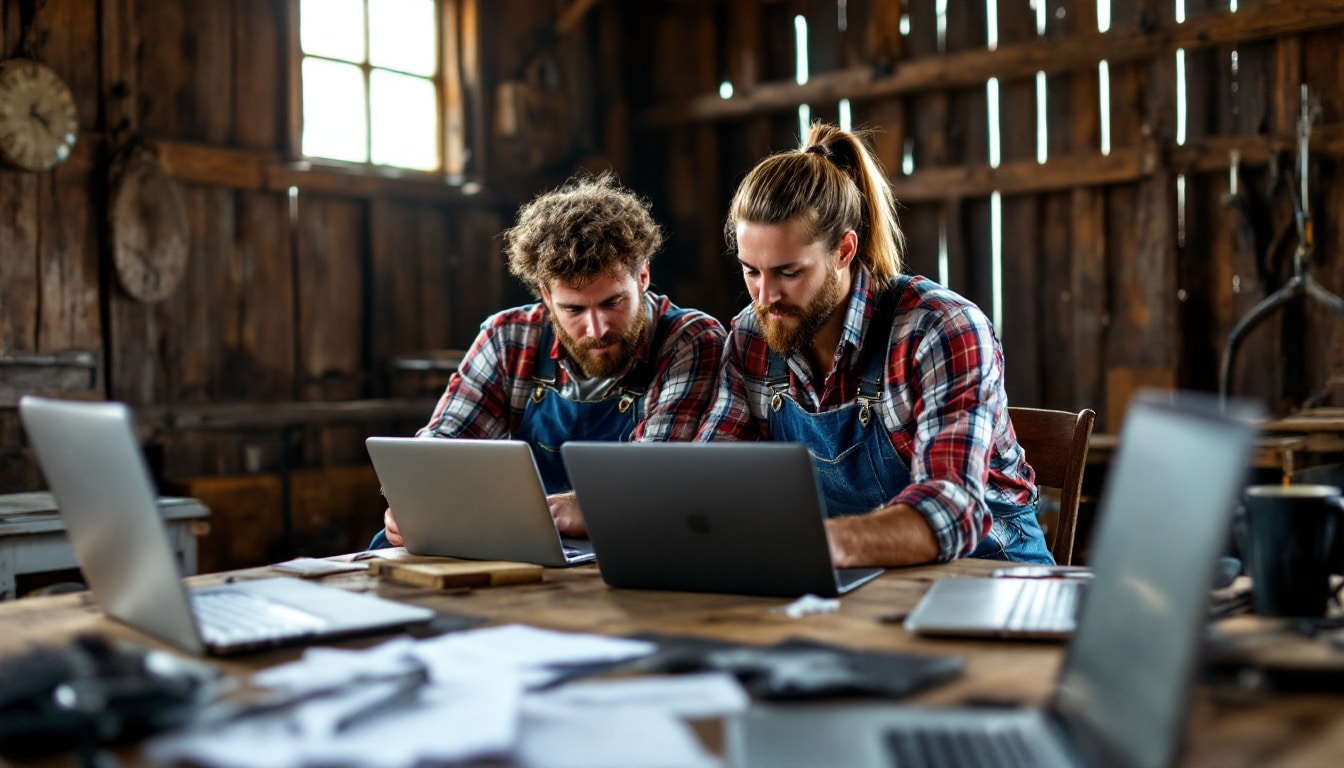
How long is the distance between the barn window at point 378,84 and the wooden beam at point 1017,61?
3.62 ft

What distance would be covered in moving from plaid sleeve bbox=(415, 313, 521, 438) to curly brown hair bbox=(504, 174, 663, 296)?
174mm

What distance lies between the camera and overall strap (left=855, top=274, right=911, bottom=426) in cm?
235

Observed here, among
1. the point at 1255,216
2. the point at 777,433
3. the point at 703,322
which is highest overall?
the point at 1255,216

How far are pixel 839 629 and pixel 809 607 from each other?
0.12 metres

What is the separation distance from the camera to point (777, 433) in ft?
8.27

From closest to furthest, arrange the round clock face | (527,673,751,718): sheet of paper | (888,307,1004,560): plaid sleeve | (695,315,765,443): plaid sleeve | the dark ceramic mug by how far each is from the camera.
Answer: (527,673,751,718): sheet of paper
the dark ceramic mug
(888,307,1004,560): plaid sleeve
(695,315,765,443): plaid sleeve
the round clock face

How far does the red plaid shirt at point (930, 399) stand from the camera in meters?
1.97

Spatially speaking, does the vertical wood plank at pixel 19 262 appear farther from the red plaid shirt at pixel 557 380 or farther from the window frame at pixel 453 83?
the red plaid shirt at pixel 557 380

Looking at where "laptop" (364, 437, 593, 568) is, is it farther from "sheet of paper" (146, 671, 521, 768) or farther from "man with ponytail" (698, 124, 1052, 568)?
"sheet of paper" (146, 671, 521, 768)

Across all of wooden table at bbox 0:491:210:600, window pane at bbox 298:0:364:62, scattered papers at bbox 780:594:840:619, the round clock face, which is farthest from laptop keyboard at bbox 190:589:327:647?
window pane at bbox 298:0:364:62

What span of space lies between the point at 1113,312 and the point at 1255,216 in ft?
2.06

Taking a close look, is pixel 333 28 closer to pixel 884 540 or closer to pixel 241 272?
pixel 241 272

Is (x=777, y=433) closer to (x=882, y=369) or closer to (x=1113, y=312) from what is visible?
(x=882, y=369)

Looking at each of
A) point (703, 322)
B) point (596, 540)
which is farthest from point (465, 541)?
point (703, 322)
